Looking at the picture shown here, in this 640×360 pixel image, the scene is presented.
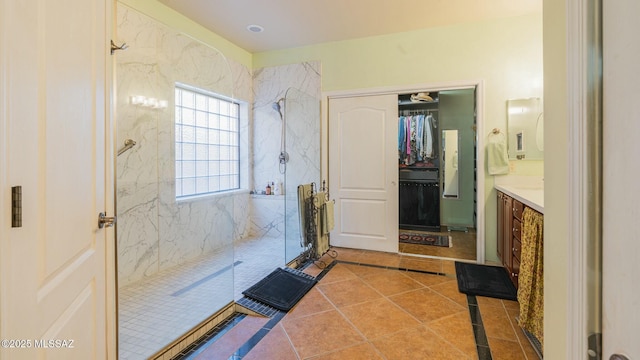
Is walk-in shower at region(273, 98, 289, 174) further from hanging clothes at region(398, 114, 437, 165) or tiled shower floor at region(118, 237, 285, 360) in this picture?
hanging clothes at region(398, 114, 437, 165)

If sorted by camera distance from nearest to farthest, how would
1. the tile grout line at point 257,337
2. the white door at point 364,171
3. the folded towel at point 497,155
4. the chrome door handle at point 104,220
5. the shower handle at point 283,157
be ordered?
the chrome door handle at point 104,220, the tile grout line at point 257,337, the folded towel at point 497,155, the white door at point 364,171, the shower handle at point 283,157

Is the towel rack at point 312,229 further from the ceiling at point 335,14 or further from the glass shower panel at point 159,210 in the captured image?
the ceiling at point 335,14

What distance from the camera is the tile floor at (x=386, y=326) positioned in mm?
1841

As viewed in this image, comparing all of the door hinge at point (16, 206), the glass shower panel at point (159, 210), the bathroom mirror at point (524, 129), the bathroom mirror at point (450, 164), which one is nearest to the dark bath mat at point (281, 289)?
the glass shower panel at point (159, 210)

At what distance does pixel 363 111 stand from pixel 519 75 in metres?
1.80

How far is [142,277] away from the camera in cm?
260

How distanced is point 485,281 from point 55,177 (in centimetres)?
332

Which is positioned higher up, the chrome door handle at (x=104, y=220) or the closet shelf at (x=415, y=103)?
the closet shelf at (x=415, y=103)

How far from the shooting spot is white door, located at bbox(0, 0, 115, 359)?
2.02 feet
